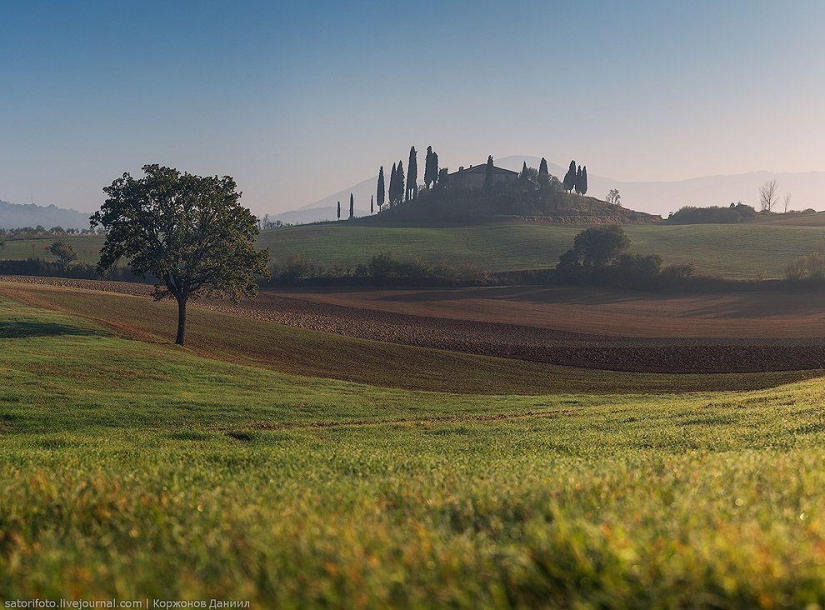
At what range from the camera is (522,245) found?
458ft

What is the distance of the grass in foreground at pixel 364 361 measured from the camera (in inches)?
1730

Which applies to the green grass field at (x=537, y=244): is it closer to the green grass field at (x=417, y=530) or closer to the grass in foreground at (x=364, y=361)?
the grass in foreground at (x=364, y=361)

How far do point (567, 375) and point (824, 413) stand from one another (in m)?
29.4

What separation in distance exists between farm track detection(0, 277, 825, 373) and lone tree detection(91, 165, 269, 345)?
14872mm

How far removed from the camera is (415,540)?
16.4ft

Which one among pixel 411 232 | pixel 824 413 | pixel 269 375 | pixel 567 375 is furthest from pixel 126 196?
pixel 411 232

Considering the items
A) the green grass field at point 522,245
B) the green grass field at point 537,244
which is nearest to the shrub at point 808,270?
the green grass field at point 522,245

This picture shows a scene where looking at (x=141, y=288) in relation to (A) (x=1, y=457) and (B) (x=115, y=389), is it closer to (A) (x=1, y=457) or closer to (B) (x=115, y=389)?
(B) (x=115, y=389)

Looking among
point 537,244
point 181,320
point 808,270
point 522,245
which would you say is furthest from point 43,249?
point 808,270

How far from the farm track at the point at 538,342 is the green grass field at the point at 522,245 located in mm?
41683

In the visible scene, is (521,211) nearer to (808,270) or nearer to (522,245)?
(522,245)

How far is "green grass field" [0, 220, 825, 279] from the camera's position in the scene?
119062 millimetres

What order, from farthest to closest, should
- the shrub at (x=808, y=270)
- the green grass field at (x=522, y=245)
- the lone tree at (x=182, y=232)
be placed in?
1. the green grass field at (x=522, y=245)
2. the shrub at (x=808, y=270)
3. the lone tree at (x=182, y=232)

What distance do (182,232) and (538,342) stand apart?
32805 mm
